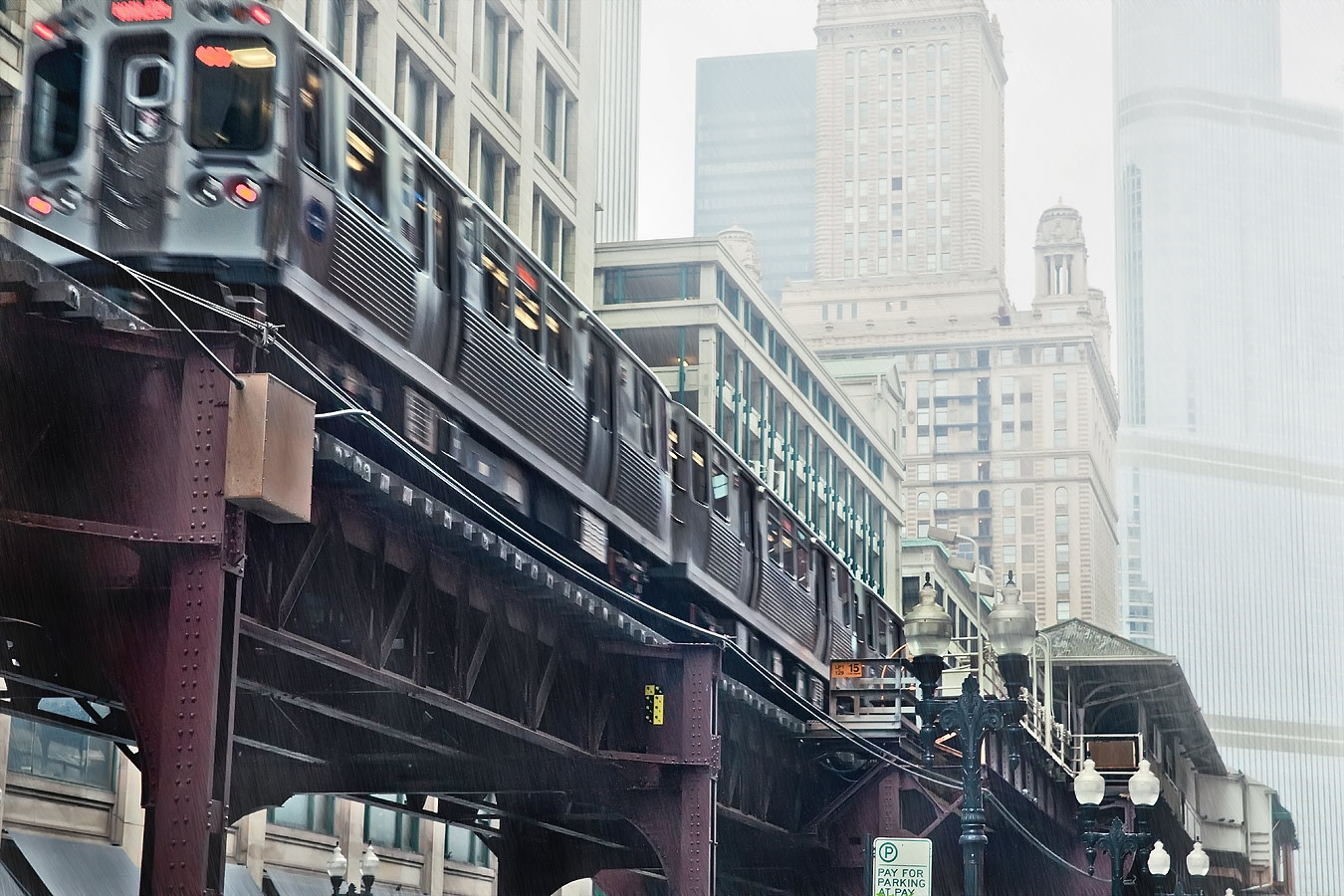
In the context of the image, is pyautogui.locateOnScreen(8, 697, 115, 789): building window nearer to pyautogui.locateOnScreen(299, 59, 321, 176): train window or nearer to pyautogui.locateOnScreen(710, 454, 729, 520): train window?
pyautogui.locateOnScreen(710, 454, 729, 520): train window

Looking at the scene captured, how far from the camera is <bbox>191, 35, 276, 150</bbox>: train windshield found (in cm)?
1658

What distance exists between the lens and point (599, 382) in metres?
24.7

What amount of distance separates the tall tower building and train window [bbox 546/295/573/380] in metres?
168

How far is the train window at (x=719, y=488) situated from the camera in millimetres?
29969

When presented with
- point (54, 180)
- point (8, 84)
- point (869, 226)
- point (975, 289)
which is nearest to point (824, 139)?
point (869, 226)

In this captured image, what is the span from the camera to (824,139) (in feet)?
632

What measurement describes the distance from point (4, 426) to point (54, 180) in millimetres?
4715

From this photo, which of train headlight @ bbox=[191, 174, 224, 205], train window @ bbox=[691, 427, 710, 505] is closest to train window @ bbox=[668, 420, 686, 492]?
train window @ bbox=[691, 427, 710, 505]

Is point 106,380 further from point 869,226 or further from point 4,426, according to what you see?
point 869,226

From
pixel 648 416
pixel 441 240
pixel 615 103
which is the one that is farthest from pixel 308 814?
pixel 615 103

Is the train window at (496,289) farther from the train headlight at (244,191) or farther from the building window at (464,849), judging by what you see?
the building window at (464,849)

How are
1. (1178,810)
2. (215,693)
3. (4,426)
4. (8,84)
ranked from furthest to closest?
1. (1178,810)
2. (8,84)
3. (4,426)
4. (215,693)

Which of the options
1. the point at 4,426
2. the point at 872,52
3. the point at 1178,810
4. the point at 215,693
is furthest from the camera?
the point at 872,52

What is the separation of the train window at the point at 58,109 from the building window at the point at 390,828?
1214 inches
